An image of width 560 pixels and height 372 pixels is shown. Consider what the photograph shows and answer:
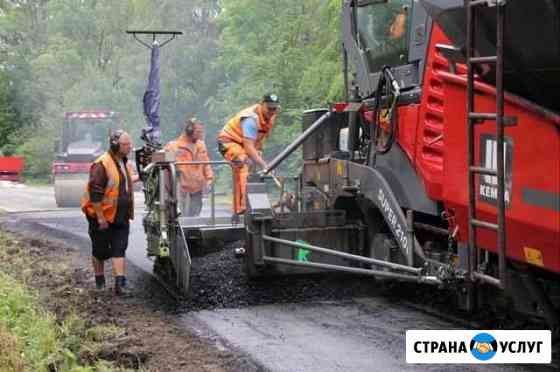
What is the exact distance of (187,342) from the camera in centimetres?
650

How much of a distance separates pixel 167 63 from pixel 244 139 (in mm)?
20935

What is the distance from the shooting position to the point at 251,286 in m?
8.10

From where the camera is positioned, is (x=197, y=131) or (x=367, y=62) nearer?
(x=367, y=62)

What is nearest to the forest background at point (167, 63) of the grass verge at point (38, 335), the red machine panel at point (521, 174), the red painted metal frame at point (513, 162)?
the grass verge at point (38, 335)

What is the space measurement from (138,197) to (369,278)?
15367 millimetres

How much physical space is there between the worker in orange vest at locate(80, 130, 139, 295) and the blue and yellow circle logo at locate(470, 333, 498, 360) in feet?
14.8

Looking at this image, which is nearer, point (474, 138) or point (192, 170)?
point (474, 138)

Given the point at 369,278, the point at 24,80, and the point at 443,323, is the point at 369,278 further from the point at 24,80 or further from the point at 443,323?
the point at 24,80

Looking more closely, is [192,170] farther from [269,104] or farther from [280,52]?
[280,52]

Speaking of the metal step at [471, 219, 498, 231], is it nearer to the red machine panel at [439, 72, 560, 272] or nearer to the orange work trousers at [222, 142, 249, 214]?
the red machine panel at [439, 72, 560, 272]

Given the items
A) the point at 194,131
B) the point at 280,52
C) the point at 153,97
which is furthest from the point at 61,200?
the point at 194,131

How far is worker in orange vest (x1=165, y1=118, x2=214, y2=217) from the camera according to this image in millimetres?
10227

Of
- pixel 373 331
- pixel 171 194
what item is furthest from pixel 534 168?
pixel 171 194

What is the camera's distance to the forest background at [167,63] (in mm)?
18219
